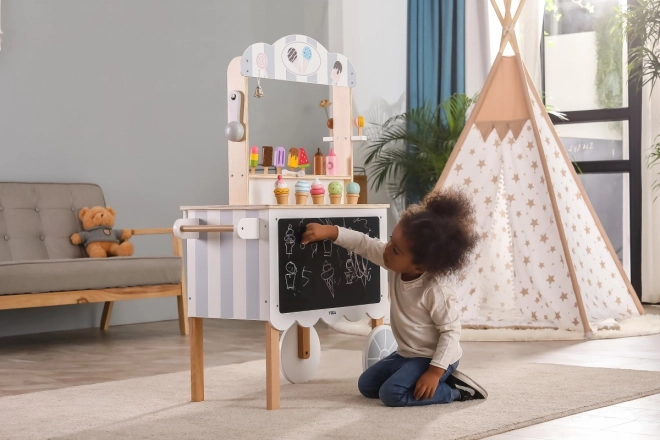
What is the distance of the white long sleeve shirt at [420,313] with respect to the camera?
2602mm

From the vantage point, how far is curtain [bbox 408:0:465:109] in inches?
244

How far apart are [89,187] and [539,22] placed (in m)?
3.11

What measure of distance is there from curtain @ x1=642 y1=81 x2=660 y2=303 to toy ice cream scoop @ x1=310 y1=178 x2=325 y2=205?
3358 mm

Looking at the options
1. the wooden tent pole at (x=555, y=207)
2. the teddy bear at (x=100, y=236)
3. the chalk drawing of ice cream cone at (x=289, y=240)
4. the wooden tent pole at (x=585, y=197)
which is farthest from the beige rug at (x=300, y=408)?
the wooden tent pole at (x=585, y=197)

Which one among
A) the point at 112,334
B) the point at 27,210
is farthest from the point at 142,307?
the point at 27,210

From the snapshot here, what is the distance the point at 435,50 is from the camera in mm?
6293

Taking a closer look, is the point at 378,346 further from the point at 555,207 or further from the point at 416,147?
the point at 416,147

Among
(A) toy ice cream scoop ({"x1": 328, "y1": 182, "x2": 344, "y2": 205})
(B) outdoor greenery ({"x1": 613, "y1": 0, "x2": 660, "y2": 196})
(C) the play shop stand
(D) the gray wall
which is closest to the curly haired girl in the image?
(C) the play shop stand

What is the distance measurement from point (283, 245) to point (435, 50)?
3.98 m

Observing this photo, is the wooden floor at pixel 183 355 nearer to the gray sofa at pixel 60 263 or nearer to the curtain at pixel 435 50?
the gray sofa at pixel 60 263

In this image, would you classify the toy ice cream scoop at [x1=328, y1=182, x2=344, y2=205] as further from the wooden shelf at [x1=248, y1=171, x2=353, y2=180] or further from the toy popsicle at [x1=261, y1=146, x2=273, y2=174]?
the toy popsicle at [x1=261, y1=146, x2=273, y2=174]

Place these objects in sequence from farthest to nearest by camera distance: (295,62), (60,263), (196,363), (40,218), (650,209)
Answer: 1. (650,209)
2. (40,218)
3. (60,263)
4. (295,62)
5. (196,363)

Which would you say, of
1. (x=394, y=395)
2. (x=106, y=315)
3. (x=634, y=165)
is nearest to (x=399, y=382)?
(x=394, y=395)

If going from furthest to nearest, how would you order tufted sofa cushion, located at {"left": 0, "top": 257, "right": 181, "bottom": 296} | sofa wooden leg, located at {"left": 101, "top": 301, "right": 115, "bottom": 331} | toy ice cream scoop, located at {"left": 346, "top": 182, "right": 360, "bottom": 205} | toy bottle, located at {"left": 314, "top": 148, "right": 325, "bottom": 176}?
1. sofa wooden leg, located at {"left": 101, "top": 301, "right": 115, "bottom": 331}
2. tufted sofa cushion, located at {"left": 0, "top": 257, "right": 181, "bottom": 296}
3. toy bottle, located at {"left": 314, "top": 148, "right": 325, "bottom": 176}
4. toy ice cream scoop, located at {"left": 346, "top": 182, "right": 360, "bottom": 205}
